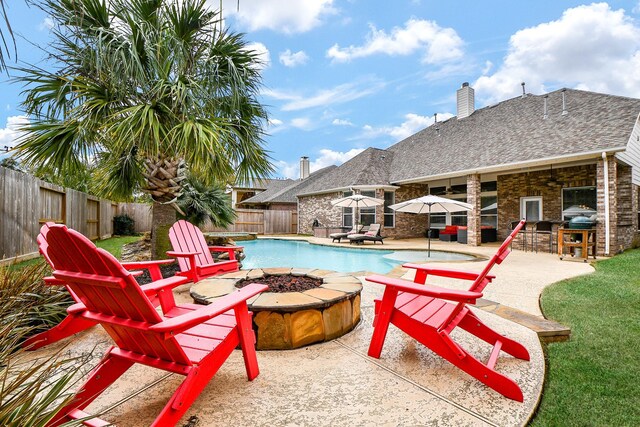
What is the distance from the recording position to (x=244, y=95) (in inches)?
220

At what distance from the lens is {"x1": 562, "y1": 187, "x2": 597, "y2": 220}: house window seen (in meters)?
10.9

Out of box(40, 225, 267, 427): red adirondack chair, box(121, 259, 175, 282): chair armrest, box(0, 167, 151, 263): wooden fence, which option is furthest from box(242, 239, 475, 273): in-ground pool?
box(40, 225, 267, 427): red adirondack chair

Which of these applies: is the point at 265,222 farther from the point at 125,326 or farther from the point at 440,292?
the point at 125,326

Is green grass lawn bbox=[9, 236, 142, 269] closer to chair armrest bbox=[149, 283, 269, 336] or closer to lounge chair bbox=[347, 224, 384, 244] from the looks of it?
chair armrest bbox=[149, 283, 269, 336]

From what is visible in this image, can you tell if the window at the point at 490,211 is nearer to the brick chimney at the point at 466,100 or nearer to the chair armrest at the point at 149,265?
the brick chimney at the point at 466,100

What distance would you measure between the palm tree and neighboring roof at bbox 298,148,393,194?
426 inches

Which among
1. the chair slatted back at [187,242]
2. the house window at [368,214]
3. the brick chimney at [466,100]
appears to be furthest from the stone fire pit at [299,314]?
the brick chimney at [466,100]

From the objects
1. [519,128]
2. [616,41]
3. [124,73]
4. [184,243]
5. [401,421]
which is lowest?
[401,421]

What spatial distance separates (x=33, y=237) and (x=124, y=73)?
16.3 ft

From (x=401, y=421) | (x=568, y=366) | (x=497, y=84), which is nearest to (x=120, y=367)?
(x=401, y=421)

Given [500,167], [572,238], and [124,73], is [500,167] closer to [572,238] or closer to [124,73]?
[572,238]

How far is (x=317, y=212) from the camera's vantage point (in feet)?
62.8

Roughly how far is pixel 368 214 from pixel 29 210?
501 inches

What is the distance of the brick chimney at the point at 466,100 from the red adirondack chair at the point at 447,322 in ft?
53.4
